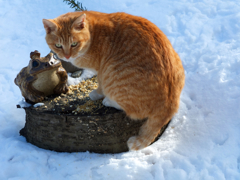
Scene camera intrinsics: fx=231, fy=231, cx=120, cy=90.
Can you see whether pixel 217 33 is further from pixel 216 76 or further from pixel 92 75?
pixel 92 75

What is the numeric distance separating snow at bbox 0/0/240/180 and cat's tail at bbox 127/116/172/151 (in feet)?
0.69

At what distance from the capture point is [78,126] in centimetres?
219

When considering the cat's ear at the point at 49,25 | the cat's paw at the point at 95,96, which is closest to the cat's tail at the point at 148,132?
the cat's paw at the point at 95,96

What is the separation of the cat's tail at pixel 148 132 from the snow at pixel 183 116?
0.69 ft

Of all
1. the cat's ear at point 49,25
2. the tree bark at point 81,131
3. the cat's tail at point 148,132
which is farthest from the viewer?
the tree bark at point 81,131

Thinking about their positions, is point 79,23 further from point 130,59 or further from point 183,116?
point 183,116

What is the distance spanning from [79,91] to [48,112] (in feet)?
1.62

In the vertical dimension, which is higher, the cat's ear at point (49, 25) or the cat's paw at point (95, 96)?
the cat's ear at point (49, 25)

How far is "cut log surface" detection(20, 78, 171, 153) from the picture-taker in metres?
2.17

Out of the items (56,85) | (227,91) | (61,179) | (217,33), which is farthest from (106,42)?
(217,33)

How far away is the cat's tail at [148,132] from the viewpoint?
2045 mm

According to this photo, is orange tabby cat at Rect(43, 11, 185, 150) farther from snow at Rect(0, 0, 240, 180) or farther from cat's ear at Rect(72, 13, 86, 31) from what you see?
snow at Rect(0, 0, 240, 180)

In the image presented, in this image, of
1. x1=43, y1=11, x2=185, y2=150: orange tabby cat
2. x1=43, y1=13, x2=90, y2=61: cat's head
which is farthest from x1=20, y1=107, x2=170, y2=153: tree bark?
x1=43, y1=13, x2=90, y2=61: cat's head

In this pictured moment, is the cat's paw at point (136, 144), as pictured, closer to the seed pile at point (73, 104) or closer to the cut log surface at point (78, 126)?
the cut log surface at point (78, 126)
